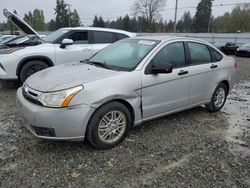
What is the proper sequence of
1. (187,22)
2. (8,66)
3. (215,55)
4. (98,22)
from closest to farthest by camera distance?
(215,55)
(8,66)
(98,22)
(187,22)

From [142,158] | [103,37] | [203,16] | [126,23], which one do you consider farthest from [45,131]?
[203,16]

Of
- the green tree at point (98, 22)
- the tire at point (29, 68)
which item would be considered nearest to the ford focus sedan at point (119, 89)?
the tire at point (29, 68)

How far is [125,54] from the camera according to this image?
4.00 m

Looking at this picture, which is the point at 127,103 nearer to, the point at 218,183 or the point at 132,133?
the point at 132,133

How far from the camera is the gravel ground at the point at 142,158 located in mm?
2732

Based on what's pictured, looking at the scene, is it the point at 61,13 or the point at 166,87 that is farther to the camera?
the point at 61,13

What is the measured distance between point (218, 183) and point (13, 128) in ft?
10.6

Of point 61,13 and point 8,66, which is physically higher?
point 61,13

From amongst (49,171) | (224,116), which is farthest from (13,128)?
(224,116)

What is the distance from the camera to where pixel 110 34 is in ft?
24.0

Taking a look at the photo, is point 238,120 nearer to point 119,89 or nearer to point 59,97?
point 119,89

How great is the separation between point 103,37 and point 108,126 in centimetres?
447

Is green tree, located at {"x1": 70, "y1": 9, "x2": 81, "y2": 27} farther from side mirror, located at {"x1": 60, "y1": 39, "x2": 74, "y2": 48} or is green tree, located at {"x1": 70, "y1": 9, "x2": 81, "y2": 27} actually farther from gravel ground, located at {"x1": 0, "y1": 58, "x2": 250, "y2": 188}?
gravel ground, located at {"x1": 0, "y1": 58, "x2": 250, "y2": 188}

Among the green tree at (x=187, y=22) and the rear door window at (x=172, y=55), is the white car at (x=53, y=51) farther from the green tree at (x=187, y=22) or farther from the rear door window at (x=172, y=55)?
the green tree at (x=187, y=22)
